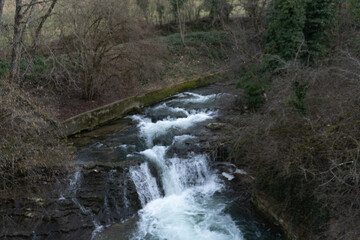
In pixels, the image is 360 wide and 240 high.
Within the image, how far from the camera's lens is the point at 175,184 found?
1025cm

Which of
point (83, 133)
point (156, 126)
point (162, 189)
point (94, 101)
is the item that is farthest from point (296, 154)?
point (94, 101)

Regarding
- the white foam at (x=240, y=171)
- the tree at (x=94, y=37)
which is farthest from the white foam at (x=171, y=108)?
the white foam at (x=240, y=171)

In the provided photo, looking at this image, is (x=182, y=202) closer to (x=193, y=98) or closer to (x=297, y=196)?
(x=297, y=196)

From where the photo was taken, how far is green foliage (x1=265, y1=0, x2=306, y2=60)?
11492 mm

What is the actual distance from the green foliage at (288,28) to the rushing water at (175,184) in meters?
4.13

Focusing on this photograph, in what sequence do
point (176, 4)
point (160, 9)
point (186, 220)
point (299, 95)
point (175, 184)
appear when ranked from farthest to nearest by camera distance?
point (160, 9), point (176, 4), point (175, 184), point (186, 220), point (299, 95)

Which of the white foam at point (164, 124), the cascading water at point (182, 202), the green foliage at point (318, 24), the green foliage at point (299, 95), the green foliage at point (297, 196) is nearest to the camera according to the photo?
the green foliage at point (299, 95)

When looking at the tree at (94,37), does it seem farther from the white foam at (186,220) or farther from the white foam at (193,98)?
the white foam at (186,220)

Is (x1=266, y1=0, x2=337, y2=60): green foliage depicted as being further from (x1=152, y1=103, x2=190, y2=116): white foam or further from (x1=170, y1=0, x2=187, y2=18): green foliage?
(x1=170, y1=0, x2=187, y2=18): green foliage

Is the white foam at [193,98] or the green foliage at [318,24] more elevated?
the green foliage at [318,24]

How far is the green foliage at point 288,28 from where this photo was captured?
11.5m

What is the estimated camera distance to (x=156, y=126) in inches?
528

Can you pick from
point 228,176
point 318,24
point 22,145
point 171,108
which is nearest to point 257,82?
point 228,176

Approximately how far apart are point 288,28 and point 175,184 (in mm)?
7605
